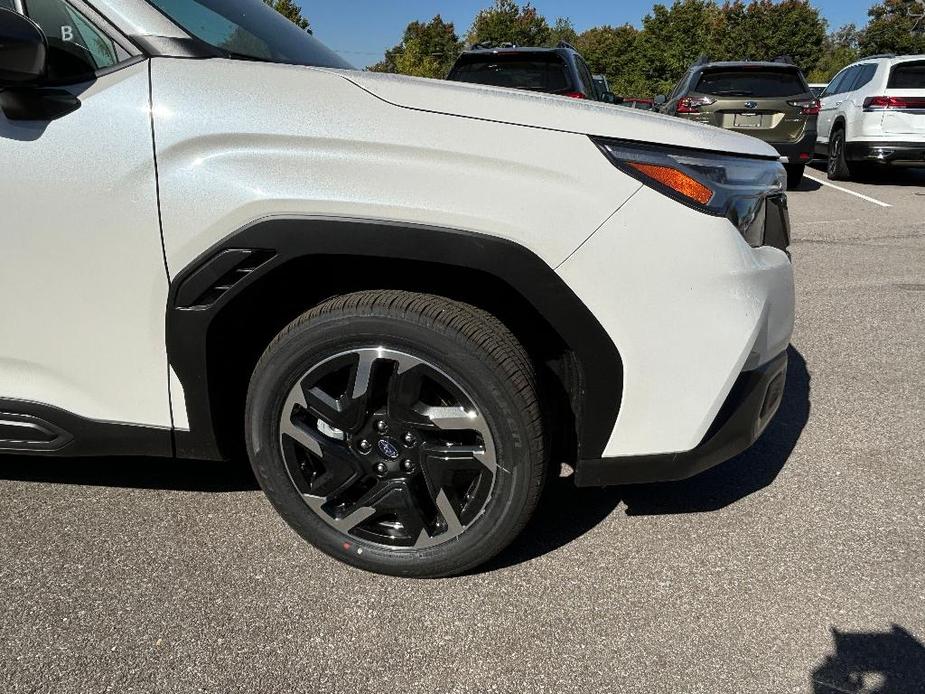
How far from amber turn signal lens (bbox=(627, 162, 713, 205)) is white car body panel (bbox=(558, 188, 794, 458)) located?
0.05 meters

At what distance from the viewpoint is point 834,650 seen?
1.89 metres

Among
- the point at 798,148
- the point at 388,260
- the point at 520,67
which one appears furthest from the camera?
the point at 798,148

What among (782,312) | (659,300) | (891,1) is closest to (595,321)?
(659,300)

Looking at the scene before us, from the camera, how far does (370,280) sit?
6.73ft

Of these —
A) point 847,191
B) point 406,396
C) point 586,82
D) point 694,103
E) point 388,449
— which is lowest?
point 847,191

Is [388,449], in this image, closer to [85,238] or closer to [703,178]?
A: [85,238]

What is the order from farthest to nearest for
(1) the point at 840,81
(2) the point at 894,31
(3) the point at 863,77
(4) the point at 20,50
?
(2) the point at 894,31
(1) the point at 840,81
(3) the point at 863,77
(4) the point at 20,50

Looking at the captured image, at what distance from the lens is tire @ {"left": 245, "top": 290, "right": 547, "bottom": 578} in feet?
6.18

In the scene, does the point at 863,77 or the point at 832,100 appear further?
the point at 832,100

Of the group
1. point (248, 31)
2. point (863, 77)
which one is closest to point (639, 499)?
point (248, 31)

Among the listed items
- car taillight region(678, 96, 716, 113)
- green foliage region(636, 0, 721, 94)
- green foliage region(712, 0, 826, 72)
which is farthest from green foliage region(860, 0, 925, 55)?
car taillight region(678, 96, 716, 113)

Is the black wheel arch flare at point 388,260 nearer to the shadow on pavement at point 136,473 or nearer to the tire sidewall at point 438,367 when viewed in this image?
the tire sidewall at point 438,367

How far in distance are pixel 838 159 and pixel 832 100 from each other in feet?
4.14

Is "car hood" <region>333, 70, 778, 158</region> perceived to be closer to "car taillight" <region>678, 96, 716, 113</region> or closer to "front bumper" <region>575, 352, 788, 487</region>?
"front bumper" <region>575, 352, 788, 487</region>
